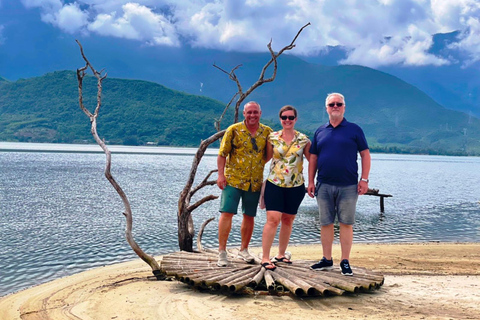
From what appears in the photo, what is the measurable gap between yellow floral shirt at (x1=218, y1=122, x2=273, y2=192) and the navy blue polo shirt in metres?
0.94

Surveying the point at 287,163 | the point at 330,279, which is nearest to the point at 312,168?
the point at 287,163

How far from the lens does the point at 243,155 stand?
7023 millimetres

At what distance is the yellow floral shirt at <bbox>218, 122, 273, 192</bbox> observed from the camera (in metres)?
7.02

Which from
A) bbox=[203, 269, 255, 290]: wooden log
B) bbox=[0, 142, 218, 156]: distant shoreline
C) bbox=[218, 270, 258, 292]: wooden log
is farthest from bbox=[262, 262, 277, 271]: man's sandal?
bbox=[0, 142, 218, 156]: distant shoreline

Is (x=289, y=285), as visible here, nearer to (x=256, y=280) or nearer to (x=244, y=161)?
(x=256, y=280)

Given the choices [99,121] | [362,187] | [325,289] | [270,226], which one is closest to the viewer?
[325,289]

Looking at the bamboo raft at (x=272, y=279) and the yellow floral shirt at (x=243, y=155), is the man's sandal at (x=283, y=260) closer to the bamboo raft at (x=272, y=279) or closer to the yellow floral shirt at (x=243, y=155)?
the bamboo raft at (x=272, y=279)

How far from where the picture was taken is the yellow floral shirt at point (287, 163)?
6.73 m

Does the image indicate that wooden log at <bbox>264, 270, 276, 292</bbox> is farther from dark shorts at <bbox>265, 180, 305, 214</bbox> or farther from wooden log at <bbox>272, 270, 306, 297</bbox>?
dark shorts at <bbox>265, 180, 305, 214</bbox>

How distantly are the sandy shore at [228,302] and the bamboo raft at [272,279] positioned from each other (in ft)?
0.47

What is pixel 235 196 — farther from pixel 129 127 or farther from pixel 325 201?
pixel 129 127

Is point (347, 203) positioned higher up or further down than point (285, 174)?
further down

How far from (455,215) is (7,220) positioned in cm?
2445

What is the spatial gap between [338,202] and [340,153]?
739 millimetres
